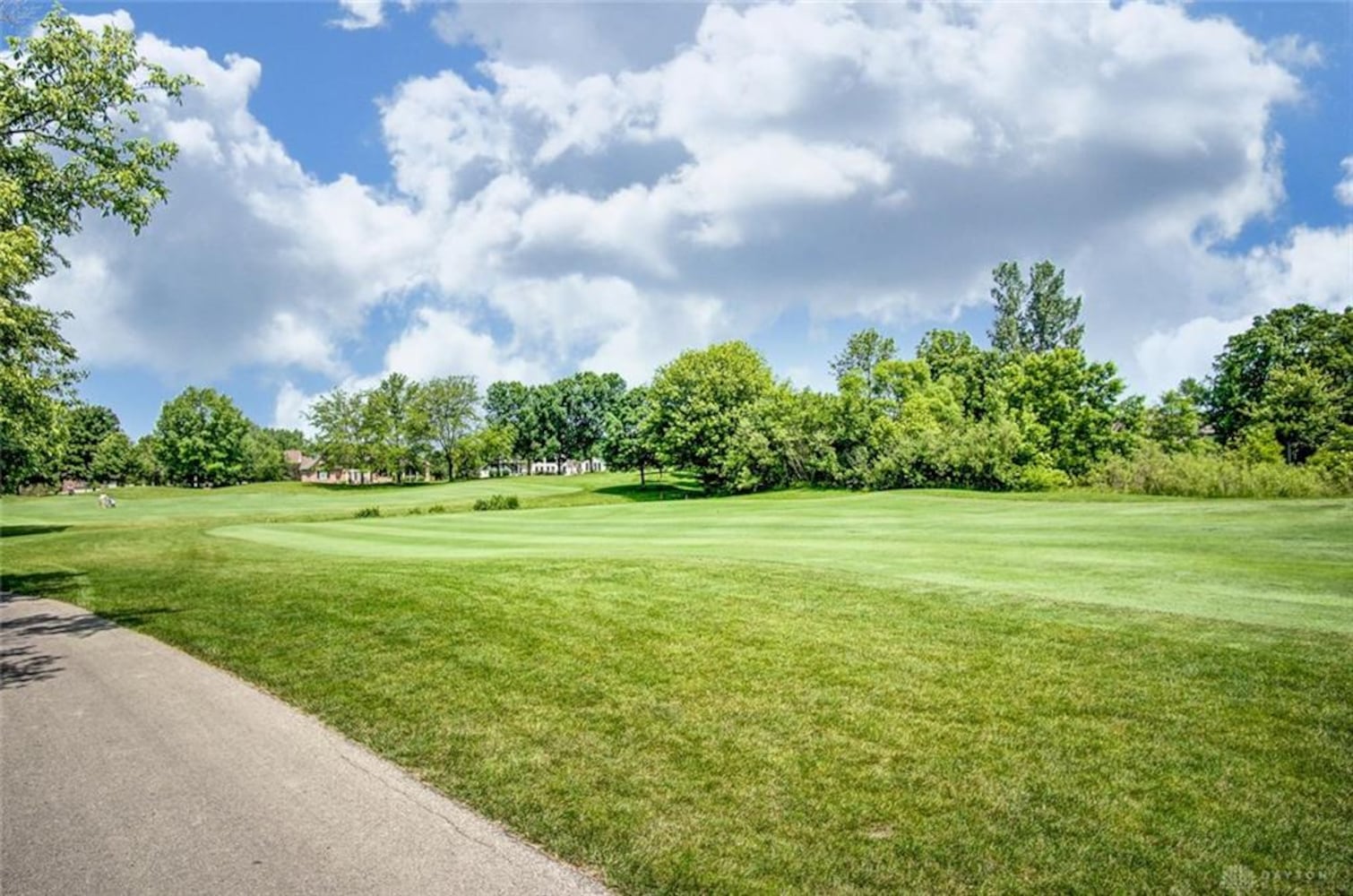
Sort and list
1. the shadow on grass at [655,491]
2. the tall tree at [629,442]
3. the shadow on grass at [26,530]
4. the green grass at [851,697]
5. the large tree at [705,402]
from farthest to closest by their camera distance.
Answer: the tall tree at [629,442] → the shadow on grass at [655,491] → the large tree at [705,402] → the shadow on grass at [26,530] → the green grass at [851,697]

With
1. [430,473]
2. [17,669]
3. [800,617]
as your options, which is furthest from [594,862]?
[430,473]

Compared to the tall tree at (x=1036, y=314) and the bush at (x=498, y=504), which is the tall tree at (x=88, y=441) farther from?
the tall tree at (x=1036, y=314)

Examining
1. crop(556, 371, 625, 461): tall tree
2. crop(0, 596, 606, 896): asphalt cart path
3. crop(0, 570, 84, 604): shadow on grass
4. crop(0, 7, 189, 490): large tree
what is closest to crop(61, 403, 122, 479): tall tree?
crop(556, 371, 625, 461): tall tree

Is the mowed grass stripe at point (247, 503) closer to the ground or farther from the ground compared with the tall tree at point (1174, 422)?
closer to the ground

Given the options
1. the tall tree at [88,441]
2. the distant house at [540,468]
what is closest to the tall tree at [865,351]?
the distant house at [540,468]

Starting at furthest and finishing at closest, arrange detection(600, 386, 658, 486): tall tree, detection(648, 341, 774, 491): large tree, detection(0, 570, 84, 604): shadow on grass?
detection(600, 386, 658, 486): tall tree, detection(648, 341, 774, 491): large tree, detection(0, 570, 84, 604): shadow on grass

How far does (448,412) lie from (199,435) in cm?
3569

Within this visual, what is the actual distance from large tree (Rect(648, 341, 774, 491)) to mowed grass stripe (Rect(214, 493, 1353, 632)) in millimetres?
32660

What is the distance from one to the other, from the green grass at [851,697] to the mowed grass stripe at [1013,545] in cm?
17

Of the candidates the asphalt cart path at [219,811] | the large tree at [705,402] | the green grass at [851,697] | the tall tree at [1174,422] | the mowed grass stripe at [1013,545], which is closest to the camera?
the asphalt cart path at [219,811]

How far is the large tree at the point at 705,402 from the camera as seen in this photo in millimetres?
70188

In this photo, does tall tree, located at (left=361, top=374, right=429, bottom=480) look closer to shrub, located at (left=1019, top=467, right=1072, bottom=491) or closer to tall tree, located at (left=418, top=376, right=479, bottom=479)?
tall tree, located at (left=418, top=376, right=479, bottom=479)

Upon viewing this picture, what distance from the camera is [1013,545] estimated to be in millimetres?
19234

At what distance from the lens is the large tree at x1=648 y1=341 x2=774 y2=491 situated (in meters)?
70.2
